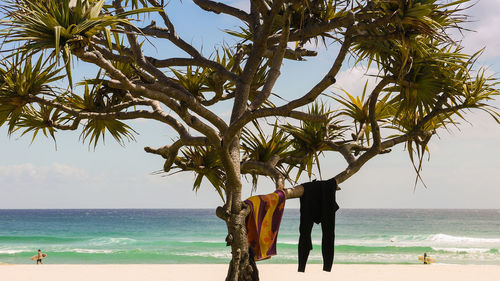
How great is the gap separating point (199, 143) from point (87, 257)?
64.9 feet

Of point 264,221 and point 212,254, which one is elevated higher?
point 264,221

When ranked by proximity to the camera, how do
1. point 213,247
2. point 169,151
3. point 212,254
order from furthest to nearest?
point 213,247
point 212,254
point 169,151

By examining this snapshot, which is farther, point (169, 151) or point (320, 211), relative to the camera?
point (169, 151)

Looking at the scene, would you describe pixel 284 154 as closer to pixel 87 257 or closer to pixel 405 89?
pixel 405 89

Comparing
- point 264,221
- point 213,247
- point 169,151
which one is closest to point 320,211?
point 264,221

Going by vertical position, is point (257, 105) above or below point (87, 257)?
above

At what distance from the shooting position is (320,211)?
4898 mm
